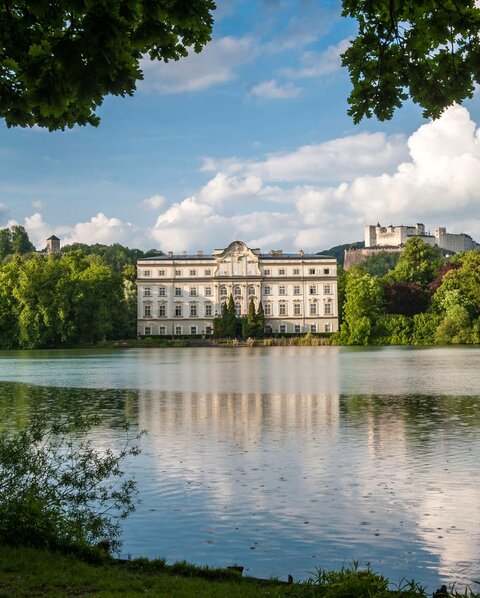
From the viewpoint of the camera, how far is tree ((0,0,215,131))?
15.1 ft

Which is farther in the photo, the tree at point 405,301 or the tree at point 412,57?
the tree at point 405,301

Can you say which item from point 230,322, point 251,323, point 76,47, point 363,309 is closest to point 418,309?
point 363,309

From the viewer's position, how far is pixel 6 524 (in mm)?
6520

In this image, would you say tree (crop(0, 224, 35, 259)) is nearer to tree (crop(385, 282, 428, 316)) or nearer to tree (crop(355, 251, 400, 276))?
tree (crop(355, 251, 400, 276))

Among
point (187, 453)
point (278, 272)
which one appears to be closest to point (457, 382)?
point (187, 453)

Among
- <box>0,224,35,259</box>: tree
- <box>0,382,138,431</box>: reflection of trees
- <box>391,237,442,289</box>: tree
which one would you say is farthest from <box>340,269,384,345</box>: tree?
<box>0,224,35,259</box>: tree

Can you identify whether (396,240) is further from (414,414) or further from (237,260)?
(414,414)

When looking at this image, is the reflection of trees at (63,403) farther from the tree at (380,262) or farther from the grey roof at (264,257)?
the tree at (380,262)

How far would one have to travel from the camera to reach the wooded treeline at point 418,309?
6275cm

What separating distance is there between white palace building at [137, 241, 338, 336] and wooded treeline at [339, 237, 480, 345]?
44.8ft

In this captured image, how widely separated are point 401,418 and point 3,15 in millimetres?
12346

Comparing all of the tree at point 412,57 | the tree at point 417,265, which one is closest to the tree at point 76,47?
the tree at point 412,57

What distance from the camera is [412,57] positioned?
6480mm

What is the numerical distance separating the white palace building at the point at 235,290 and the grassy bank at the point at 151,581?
79009 millimetres
